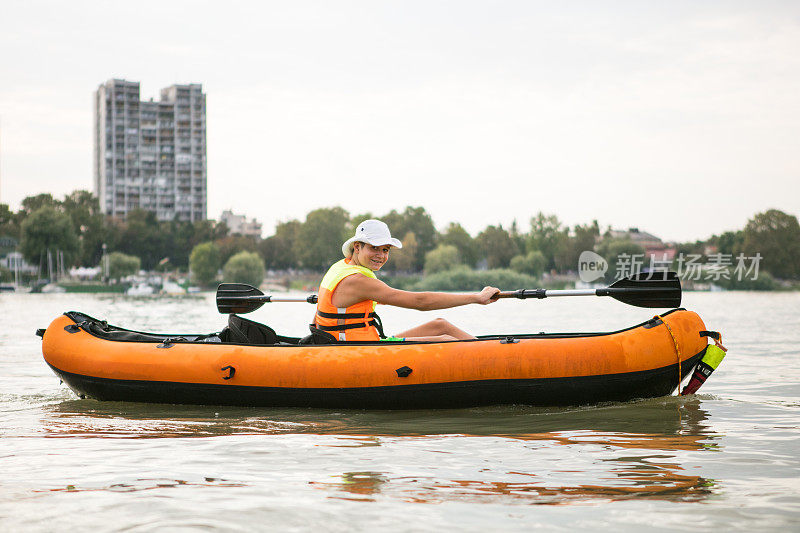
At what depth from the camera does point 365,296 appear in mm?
6195

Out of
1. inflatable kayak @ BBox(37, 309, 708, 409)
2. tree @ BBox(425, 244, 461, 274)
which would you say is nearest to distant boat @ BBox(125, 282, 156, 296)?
tree @ BBox(425, 244, 461, 274)

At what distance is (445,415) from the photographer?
6.05 metres

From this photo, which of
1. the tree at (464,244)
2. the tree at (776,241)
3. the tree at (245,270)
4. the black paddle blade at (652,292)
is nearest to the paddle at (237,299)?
the black paddle blade at (652,292)

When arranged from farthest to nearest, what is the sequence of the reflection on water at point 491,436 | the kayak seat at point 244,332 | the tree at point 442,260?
the tree at point 442,260, the kayak seat at point 244,332, the reflection on water at point 491,436

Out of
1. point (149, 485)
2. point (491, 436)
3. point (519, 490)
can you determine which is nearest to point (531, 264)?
point (491, 436)

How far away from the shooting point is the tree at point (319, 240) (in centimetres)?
10262

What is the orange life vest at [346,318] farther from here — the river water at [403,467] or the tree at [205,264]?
the tree at [205,264]

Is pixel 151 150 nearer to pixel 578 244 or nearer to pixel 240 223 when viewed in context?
pixel 240 223

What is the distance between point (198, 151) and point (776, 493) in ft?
510

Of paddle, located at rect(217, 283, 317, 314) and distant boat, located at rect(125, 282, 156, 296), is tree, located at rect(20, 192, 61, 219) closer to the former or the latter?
distant boat, located at rect(125, 282, 156, 296)

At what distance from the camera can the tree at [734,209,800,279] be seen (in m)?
78.6

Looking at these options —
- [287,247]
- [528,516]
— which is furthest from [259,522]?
[287,247]

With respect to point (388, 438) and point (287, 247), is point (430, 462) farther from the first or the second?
point (287, 247)

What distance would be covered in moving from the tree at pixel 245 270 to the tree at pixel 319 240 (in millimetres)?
19255
